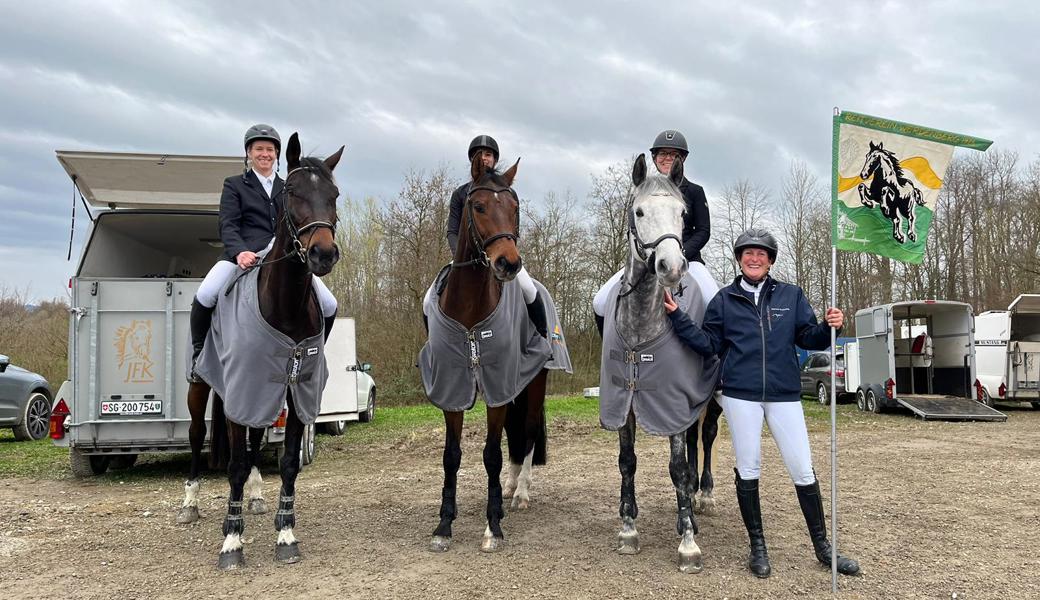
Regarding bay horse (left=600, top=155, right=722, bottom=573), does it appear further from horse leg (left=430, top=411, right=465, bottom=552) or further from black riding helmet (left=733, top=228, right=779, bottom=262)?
horse leg (left=430, top=411, right=465, bottom=552)

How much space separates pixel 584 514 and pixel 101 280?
6027 mm

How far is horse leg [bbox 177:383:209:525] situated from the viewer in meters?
5.66

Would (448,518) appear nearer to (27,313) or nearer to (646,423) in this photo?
(646,423)

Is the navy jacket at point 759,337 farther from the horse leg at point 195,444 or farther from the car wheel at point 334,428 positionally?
the car wheel at point 334,428

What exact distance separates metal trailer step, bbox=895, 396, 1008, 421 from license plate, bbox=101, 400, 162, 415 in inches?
563

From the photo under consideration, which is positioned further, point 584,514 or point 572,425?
point 572,425

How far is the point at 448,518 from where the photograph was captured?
188 inches

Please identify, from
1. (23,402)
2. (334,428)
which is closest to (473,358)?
(334,428)

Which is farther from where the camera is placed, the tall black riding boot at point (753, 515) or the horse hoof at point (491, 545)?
the horse hoof at point (491, 545)

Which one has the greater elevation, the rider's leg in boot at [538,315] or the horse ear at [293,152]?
the horse ear at [293,152]

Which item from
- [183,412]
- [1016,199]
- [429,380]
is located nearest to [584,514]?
[429,380]

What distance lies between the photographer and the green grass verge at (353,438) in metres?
8.58

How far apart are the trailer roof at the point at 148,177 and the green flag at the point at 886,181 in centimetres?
621

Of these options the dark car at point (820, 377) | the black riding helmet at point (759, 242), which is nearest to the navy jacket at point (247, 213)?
the black riding helmet at point (759, 242)
